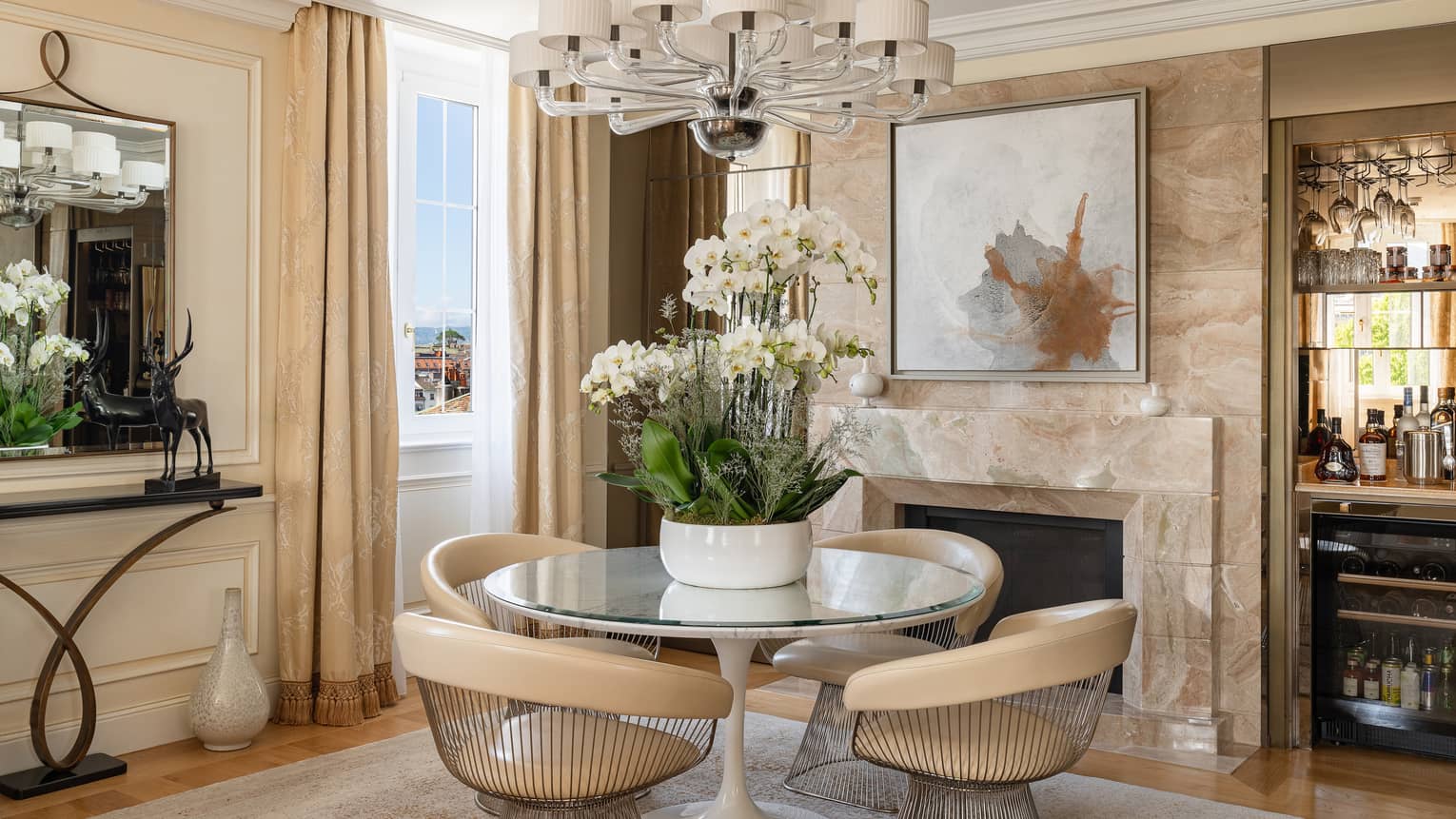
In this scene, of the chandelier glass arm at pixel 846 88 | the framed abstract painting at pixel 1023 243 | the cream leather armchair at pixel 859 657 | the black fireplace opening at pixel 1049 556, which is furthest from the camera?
the black fireplace opening at pixel 1049 556

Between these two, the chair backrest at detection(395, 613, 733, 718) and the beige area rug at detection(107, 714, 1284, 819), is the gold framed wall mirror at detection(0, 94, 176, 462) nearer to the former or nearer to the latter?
the beige area rug at detection(107, 714, 1284, 819)

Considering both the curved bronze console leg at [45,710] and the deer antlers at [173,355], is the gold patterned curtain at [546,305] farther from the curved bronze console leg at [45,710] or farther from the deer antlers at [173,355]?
the curved bronze console leg at [45,710]

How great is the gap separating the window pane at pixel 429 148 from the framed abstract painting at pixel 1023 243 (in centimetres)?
192

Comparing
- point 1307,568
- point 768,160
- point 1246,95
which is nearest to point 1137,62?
point 1246,95

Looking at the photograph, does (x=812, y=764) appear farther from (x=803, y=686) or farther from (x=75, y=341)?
(x=75, y=341)

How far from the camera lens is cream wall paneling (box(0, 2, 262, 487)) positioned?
3.78m

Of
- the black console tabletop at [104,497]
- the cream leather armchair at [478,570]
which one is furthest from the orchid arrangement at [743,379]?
the black console tabletop at [104,497]

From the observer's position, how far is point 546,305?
5012 millimetres

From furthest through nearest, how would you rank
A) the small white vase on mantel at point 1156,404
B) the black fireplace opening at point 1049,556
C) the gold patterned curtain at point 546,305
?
1. the gold patterned curtain at point 546,305
2. the black fireplace opening at point 1049,556
3. the small white vase on mantel at point 1156,404

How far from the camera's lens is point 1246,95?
4055 mm

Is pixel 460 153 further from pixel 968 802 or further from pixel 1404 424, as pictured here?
pixel 1404 424

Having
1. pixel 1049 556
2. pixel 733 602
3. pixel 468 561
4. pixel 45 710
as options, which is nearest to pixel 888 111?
pixel 733 602

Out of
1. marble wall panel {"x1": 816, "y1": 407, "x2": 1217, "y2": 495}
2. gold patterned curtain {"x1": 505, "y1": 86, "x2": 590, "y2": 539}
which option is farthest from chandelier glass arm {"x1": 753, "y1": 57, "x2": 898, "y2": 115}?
gold patterned curtain {"x1": 505, "y1": 86, "x2": 590, "y2": 539}

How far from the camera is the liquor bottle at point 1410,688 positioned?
152 inches
